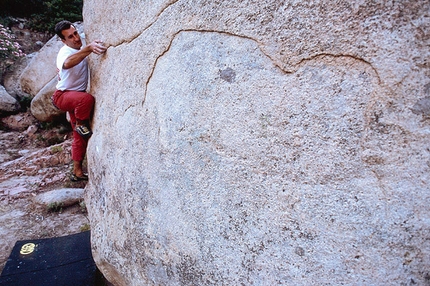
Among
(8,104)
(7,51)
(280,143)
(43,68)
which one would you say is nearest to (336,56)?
(280,143)

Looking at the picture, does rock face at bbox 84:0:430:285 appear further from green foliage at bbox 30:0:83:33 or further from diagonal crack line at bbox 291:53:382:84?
green foliage at bbox 30:0:83:33

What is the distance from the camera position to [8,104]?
6074 mm

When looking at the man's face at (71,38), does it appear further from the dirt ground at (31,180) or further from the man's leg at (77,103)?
the dirt ground at (31,180)

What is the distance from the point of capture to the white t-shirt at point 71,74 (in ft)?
7.72

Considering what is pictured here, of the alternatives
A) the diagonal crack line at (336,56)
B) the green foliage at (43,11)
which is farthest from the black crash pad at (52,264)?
the green foliage at (43,11)

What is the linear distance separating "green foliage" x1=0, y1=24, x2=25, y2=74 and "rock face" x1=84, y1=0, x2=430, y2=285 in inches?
295

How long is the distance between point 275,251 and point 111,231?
3.45 feet

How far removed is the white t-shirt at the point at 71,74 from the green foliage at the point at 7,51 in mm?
6096

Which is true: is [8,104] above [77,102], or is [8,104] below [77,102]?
below

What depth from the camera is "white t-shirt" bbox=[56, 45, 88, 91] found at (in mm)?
2352

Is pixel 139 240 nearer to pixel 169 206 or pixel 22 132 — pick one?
pixel 169 206

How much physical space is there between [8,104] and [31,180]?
9.93 ft

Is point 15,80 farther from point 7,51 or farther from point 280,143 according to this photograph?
point 280,143

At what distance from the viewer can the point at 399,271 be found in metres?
0.77
